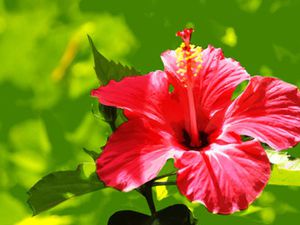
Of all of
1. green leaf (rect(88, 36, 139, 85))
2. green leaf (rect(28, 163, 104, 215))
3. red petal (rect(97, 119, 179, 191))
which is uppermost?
green leaf (rect(88, 36, 139, 85))

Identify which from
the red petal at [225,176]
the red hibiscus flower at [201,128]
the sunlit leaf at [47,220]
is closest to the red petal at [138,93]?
the red hibiscus flower at [201,128]

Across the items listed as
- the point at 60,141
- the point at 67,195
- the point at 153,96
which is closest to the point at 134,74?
the point at 153,96

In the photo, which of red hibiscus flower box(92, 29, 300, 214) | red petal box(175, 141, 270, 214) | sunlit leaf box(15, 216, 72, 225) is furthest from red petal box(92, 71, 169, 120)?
sunlit leaf box(15, 216, 72, 225)

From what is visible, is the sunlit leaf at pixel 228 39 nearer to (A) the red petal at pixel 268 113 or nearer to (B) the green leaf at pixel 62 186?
(A) the red petal at pixel 268 113

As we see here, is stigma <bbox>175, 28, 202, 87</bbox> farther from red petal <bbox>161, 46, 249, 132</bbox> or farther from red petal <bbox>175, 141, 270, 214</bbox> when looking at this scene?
red petal <bbox>175, 141, 270, 214</bbox>

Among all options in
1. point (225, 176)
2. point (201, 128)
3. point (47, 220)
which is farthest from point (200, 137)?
point (47, 220)

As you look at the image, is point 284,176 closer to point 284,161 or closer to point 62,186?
point 284,161
